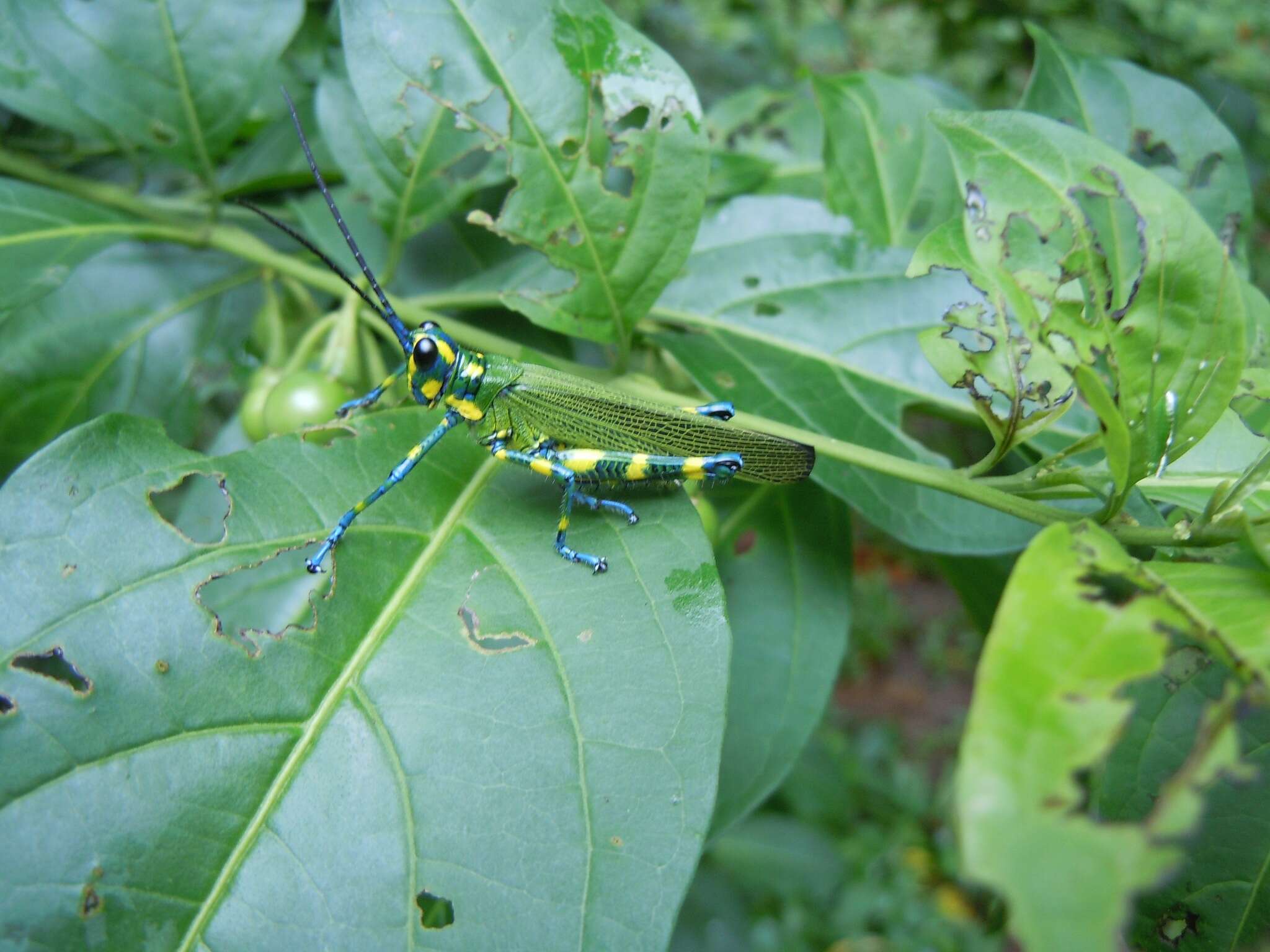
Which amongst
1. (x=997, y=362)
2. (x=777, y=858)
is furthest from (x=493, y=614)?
(x=777, y=858)

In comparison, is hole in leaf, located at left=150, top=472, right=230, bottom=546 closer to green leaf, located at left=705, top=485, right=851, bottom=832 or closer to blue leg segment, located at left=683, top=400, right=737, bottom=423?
blue leg segment, located at left=683, top=400, right=737, bottom=423

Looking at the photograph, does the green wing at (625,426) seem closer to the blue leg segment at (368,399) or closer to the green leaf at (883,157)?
the blue leg segment at (368,399)

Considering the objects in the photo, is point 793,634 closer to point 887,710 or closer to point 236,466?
point 236,466

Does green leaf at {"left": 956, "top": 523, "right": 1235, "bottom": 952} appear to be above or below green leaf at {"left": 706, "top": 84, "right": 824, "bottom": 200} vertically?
below

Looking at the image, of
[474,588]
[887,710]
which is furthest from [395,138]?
[887,710]

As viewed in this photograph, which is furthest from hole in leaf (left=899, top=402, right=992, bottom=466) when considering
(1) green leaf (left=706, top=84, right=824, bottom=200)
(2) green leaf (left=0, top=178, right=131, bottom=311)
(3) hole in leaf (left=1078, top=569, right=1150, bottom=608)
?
(2) green leaf (left=0, top=178, right=131, bottom=311)

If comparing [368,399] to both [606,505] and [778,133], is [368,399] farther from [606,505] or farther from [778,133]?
[778,133]
